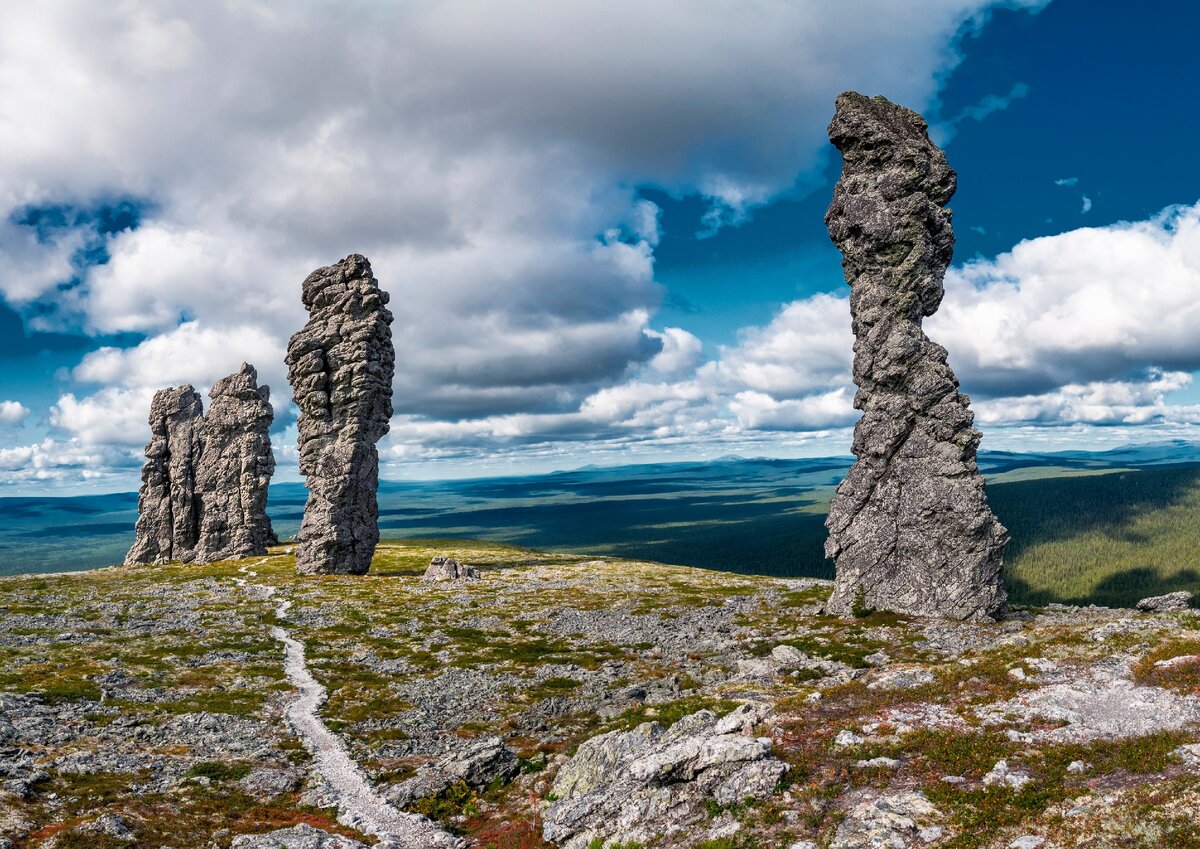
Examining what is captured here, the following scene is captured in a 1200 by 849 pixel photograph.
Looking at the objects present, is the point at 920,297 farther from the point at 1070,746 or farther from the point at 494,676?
the point at 494,676

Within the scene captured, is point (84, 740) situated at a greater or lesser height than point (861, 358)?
lesser

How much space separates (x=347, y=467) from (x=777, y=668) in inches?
3232

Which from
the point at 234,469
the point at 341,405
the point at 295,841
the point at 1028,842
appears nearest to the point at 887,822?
the point at 1028,842

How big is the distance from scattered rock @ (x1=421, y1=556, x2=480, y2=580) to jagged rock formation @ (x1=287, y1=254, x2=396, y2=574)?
38.2 feet

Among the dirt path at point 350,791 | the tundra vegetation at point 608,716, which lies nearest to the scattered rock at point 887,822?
the tundra vegetation at point 608,716

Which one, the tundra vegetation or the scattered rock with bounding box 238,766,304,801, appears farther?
the scattered rock with bounding box 238,766,304,801

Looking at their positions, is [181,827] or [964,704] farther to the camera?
[964,704]

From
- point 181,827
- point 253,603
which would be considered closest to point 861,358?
point 181,827

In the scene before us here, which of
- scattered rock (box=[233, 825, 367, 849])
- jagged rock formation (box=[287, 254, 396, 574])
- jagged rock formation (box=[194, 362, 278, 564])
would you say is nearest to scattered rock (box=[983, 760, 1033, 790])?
scattered rock (box=[233, 825, 367, 849])

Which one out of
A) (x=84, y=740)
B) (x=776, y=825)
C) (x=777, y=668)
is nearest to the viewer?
(x=776, y=825)

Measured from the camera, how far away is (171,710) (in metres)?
41.5

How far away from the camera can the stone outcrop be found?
2467 cm

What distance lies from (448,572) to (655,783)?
81.4 metres

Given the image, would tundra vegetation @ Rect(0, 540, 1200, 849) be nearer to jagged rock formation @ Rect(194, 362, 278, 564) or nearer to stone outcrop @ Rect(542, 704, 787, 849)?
stone outcrop @ Rect(542, 704, 787, 849)
